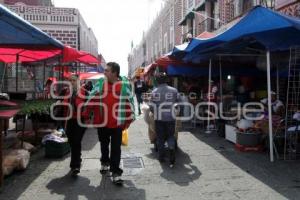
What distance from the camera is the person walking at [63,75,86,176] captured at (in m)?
6.48

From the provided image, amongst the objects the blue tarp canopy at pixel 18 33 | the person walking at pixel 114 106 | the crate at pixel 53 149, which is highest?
the blue tarp canopy at pixel 18 33

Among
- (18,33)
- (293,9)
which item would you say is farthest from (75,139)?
(293,9)

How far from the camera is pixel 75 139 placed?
664cm

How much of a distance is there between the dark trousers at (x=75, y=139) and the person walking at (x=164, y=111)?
1.50 metres

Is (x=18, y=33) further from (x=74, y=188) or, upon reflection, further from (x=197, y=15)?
(x=197, y=15)

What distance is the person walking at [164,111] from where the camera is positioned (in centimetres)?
733

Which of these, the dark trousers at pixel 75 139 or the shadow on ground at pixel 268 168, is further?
the dark trousers at pixel 75 139

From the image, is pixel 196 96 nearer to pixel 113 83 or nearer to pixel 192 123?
pixel 192 123

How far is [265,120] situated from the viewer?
8844 mm

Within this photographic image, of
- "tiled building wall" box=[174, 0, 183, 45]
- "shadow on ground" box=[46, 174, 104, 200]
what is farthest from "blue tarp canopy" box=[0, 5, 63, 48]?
"tiled building wall" box=[174, 0, 183, 45]

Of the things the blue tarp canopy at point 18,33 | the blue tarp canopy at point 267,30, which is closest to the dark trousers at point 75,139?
the blue tarp canopy at point 18,33

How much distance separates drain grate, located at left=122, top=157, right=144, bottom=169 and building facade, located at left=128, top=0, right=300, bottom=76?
6042 millimetres

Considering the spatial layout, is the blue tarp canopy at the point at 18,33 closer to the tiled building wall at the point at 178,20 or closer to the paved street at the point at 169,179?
the paved street at the point at 169,179

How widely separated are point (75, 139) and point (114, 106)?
3.53 feet
